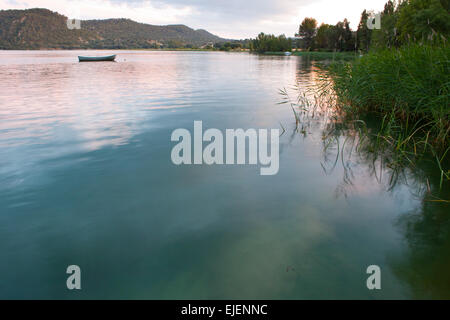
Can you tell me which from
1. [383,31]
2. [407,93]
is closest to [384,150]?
[407,93]

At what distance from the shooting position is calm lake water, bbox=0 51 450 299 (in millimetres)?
3688

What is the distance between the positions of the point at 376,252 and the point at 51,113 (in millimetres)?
13964

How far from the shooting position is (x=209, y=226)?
4.96 m

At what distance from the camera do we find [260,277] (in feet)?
12.3

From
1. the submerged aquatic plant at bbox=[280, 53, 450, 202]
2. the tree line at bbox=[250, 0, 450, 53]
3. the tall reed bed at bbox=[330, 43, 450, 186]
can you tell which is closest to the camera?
the submerged aquatic plant at bbox=[280, 53, 450, 202]

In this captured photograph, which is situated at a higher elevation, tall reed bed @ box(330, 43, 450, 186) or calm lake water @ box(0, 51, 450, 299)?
tall reed bed @ box(330, 43, 450, 186)

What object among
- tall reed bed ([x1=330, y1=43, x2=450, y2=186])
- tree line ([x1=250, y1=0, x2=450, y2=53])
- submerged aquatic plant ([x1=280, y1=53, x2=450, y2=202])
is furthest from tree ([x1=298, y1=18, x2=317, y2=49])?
submerged aquatic plant ([x1=280, y1=53, x2=450, y2=202])

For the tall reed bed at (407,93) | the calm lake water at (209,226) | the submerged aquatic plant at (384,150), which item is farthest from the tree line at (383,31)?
the calm lake water at (209,226)

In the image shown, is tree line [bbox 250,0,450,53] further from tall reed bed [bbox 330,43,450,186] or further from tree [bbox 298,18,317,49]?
tall reed bed [bbox 330,43,450,186]

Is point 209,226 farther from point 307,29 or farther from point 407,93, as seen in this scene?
point 307,29

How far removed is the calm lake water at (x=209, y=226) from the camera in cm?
369

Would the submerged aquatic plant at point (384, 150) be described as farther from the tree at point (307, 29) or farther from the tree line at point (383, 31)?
the tree at point (307, 29)

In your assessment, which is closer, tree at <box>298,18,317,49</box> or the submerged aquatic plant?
the submerged aquatic plant

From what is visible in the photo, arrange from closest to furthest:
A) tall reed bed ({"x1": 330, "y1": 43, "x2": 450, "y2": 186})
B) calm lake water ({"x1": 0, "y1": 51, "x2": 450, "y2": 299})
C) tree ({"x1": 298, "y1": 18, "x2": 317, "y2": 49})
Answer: calm lake water ({"x1": 0, "y1": 51, "x2": 450, "y2": 299}) → tall reed bed ({"x1": 330, "y1": 43, "x2": 450, "y2": 186}) → tree ({"x1": 298, "y1": 18, "x2": 317, "y2": 49})
